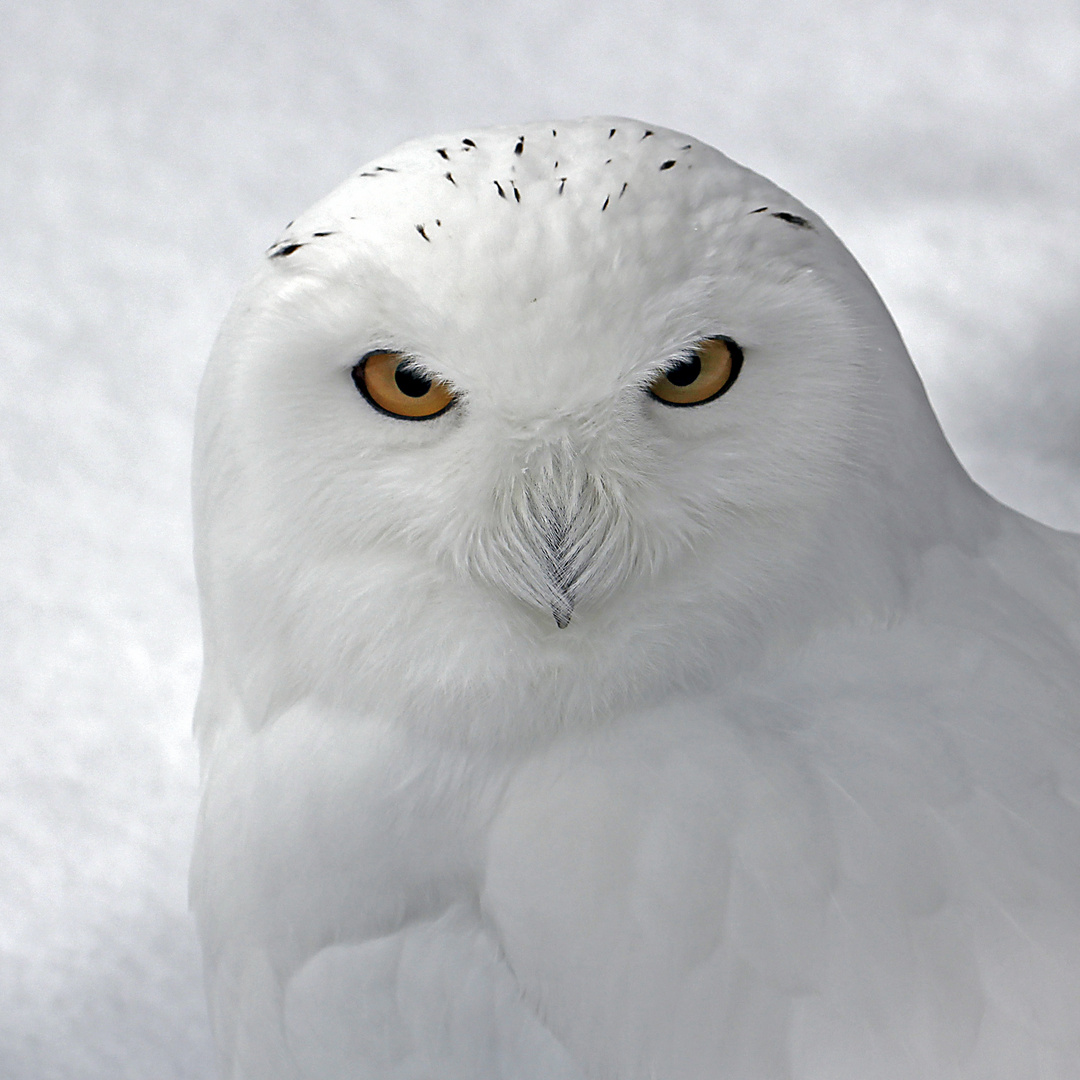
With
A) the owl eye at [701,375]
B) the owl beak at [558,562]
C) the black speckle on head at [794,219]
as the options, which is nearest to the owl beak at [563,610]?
the owl beak at [558,562]

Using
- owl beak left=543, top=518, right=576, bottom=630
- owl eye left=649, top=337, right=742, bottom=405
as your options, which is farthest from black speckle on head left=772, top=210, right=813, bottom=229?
owl beak left=543, top=518, right=576, bottom=630

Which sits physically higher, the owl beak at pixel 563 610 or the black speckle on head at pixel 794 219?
the black speckle on head at pixel 794 219

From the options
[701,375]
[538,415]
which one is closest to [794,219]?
[701,375]

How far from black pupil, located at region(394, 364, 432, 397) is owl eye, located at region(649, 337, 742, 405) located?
0.03 feet

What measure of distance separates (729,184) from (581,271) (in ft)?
0.60

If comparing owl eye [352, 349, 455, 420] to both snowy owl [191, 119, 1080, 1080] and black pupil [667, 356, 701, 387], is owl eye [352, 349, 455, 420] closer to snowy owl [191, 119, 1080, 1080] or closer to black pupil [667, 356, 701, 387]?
snowy owl [191, 119, 1080, 1080]

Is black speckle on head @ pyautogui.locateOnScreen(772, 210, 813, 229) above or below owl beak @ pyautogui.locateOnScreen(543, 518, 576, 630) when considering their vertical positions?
above

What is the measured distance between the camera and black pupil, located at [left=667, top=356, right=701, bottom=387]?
0.98m

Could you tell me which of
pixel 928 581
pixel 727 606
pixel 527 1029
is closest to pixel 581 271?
pixel 727 606

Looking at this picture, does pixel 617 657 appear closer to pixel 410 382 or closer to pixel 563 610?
pixel 563 610

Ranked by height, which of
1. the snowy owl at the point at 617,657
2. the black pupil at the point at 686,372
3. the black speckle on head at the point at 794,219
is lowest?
the snowy owl at the point at 617,657

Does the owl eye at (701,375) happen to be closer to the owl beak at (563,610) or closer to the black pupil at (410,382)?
the black pupil at (410,382)

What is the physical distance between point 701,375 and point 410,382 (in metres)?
0.22

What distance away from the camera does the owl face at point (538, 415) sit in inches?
37.9
